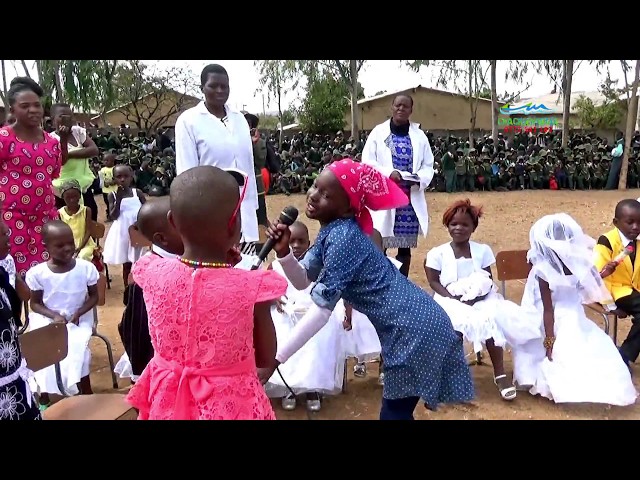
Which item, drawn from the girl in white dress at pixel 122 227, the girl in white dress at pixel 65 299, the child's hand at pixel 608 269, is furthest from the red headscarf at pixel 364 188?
the girl in white dress at pixel 122 227

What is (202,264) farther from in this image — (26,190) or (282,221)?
(26,190)

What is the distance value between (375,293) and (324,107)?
2527cm

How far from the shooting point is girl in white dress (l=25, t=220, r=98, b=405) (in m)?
3.44

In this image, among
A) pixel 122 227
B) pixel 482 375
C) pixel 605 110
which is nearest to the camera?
pixel 482 375

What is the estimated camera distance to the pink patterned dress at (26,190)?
3.46 metres

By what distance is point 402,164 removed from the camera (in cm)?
459

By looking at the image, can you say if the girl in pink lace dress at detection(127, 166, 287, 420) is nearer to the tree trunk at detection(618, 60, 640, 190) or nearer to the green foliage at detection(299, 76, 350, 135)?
the tree trunk at detection(618, 60, 640, 190)

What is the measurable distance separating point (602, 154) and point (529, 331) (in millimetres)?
14078

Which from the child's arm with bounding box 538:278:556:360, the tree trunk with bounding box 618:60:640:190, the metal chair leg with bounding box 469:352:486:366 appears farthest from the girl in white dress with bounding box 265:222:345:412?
the tree trunk with bounding box 618:60:640:190

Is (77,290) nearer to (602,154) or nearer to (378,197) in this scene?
(378,197)

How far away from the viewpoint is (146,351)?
2557mm

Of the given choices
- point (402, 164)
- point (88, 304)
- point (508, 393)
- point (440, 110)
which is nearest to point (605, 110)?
point (440, 110)

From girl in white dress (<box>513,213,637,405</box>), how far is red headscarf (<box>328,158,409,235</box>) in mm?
1770

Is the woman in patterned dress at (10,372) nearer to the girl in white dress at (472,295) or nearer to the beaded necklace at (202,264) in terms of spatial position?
the beaded necklace at (202,264)
